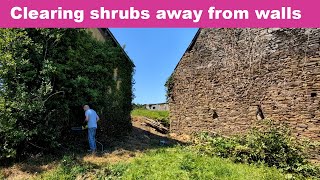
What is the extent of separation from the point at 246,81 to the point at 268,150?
17.1ft

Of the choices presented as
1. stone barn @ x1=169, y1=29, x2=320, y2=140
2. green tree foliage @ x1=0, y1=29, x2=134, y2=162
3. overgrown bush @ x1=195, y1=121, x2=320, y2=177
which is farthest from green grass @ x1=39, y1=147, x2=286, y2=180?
stone barn @ x1=169, y1=29, x2=320, y2=140

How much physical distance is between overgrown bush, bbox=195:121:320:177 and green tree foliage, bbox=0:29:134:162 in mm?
4765

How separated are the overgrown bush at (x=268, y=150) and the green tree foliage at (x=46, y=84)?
4.77 m

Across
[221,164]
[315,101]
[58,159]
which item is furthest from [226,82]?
[58,159]

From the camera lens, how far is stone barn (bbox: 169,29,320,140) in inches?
475

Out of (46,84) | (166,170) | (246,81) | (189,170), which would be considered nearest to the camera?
(166,170)

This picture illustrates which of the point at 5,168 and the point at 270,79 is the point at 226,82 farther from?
the point at 5,168

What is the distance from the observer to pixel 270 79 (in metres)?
13.4

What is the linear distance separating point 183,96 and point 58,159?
9.24 metres

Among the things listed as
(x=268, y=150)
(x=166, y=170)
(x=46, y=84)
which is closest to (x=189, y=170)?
(x=166, y=170)

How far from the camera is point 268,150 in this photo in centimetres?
976

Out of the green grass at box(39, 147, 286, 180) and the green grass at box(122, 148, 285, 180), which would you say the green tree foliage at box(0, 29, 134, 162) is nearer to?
the green grass at box(39, 147, 286, 180)

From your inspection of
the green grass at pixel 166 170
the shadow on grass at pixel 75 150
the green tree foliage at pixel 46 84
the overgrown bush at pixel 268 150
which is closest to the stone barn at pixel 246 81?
the overgrown bush at pixel 268 150

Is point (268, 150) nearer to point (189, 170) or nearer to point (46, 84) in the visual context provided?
point (189, 170)
